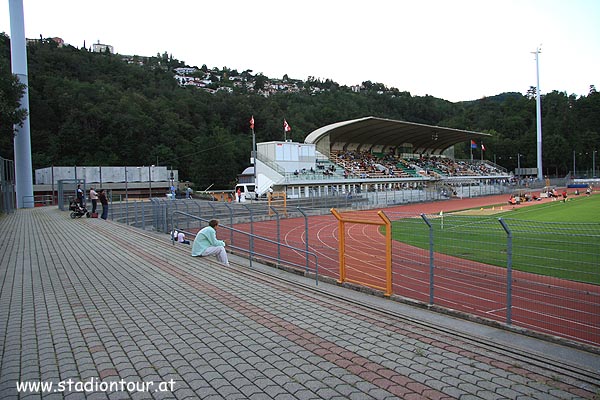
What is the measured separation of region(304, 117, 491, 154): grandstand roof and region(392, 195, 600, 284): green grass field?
81.2 feet

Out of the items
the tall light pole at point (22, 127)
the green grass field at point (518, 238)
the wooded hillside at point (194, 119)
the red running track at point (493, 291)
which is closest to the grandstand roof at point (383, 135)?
the wooded hillside at point (194, 119)

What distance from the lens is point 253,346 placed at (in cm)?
591

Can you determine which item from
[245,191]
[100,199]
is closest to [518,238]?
[100,199]

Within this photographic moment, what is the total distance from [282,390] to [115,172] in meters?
47.9

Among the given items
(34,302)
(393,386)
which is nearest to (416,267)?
(393,386)

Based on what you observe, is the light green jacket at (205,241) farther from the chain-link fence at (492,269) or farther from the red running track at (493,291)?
the red running track at (493,291)

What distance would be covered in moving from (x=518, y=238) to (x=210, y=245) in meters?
8.16

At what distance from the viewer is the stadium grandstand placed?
149 feet

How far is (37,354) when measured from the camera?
220 inches

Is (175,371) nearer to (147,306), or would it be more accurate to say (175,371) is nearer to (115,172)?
(147,306)

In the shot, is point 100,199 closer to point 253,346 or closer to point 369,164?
point 253,346

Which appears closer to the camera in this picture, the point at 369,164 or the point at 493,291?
the point at 493,291

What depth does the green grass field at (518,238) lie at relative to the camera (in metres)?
8.94

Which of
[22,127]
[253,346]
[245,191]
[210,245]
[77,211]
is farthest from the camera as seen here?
Answer: [245,191]
